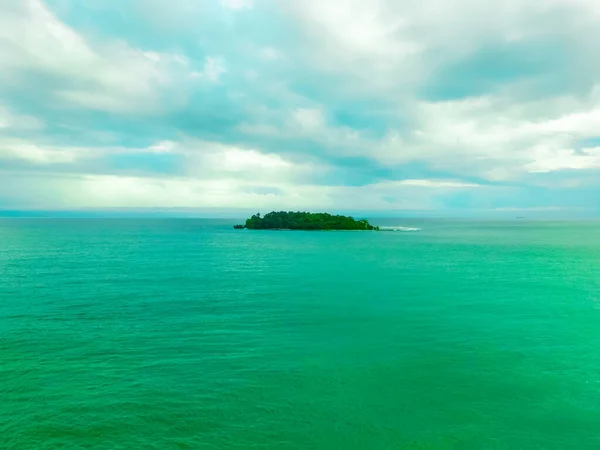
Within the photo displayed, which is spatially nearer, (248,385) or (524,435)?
(524,435)

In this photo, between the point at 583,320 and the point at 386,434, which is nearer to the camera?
the point at 386,434

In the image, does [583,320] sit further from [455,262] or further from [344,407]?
[455,262]

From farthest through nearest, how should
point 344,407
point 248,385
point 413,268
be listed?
point 413,268
point 248,385
point 344,407

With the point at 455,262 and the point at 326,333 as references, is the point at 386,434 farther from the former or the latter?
the point at 455,262

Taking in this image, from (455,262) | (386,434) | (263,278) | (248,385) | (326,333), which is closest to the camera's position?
(386,434)

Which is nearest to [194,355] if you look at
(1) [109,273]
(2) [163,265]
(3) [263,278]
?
(3) [263,278]

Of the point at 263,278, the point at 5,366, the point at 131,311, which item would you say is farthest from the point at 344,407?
the point at 263,278
